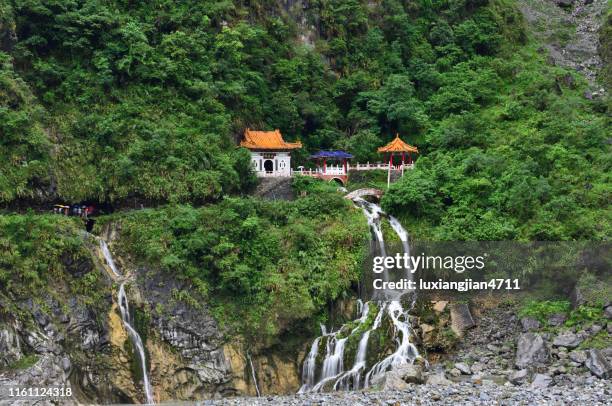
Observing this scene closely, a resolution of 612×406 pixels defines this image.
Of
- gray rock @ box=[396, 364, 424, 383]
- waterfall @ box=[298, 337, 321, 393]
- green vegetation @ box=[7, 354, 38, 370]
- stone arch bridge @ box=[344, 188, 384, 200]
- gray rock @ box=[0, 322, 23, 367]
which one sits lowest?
waterfall @ box=[298, 337, 321, 393]

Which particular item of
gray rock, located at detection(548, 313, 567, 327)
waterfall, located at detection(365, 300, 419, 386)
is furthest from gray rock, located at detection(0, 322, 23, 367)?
gray rock, located at detection(548, 313, 567, 327)

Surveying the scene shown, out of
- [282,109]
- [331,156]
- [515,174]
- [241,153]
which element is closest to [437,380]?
[515,174]

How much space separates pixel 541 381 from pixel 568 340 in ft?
12.1

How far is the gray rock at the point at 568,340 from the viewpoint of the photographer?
30047 millimetres

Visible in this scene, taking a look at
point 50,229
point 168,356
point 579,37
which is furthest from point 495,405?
point 579,37

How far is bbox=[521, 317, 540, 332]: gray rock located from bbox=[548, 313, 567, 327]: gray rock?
0.53 m

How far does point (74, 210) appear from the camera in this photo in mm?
35000

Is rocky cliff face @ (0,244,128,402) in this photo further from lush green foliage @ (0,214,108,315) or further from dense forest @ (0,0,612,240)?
dense forest @ (0,0,612,240)

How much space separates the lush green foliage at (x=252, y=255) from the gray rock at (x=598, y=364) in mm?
10012

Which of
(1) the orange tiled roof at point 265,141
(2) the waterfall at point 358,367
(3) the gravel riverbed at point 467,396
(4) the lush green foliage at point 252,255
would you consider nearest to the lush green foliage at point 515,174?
(4) the lush green foliage at point 252,255

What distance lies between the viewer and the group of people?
34.7 metres

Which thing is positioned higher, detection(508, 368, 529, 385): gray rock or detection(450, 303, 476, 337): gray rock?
detection(450, 303, 476, 337): gray rock

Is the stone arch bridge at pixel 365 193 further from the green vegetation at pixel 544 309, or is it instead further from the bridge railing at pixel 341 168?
the green vegetation at pixel 544 309

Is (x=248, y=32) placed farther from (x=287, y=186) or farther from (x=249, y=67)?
(x=287, y=186)
